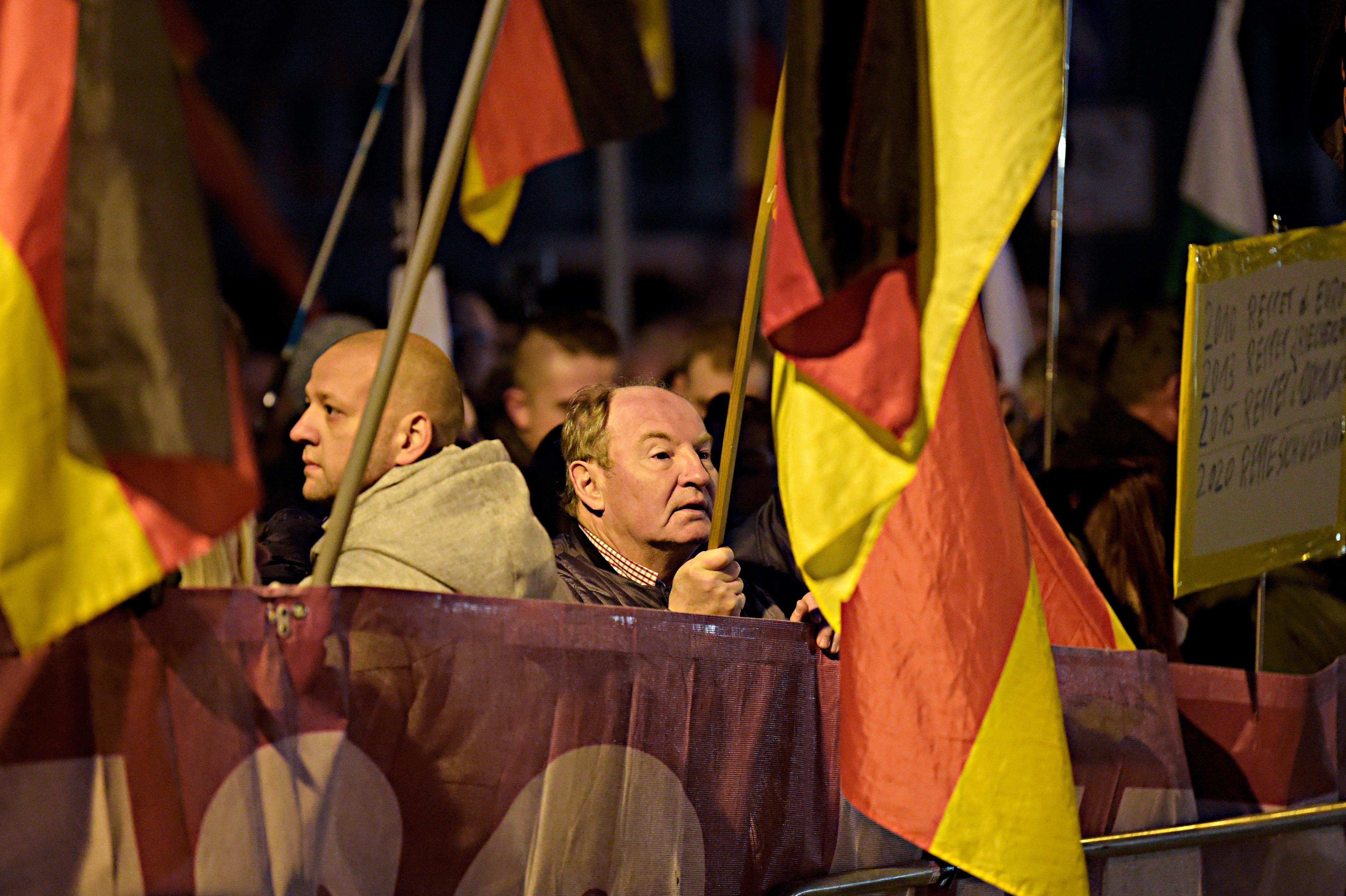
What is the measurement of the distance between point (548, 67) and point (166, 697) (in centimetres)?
320

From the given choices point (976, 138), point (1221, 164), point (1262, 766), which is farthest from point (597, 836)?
point (1221, 164)

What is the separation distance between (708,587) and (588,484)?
66cm

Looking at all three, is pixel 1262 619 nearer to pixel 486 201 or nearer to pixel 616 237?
pixel 486 201

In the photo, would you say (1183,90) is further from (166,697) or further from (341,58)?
(166,697)

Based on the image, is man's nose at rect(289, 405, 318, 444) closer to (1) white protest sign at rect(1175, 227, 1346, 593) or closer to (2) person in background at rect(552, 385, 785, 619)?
(2) person in background at rect(552, 385, 785, 619)

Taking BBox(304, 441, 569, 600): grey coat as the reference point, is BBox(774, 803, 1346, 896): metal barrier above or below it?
below

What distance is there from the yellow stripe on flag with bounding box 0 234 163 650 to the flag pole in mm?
376

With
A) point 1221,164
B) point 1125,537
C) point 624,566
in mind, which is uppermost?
point 1221,164

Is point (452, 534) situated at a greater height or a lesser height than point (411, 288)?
lesser

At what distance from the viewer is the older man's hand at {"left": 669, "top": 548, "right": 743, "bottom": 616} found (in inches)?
125

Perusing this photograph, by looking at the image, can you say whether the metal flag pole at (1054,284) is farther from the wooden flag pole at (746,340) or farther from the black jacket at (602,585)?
the wooden flag pole at (746,340)

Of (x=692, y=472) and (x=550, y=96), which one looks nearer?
(x=692, y=472)

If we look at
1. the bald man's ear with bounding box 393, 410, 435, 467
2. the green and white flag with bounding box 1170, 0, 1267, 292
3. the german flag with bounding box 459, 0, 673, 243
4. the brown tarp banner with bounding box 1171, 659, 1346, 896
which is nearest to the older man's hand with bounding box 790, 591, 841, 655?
the bald man's ear with bounding box 393, 410, 435, 467

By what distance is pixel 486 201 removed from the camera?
5562 millimetres
